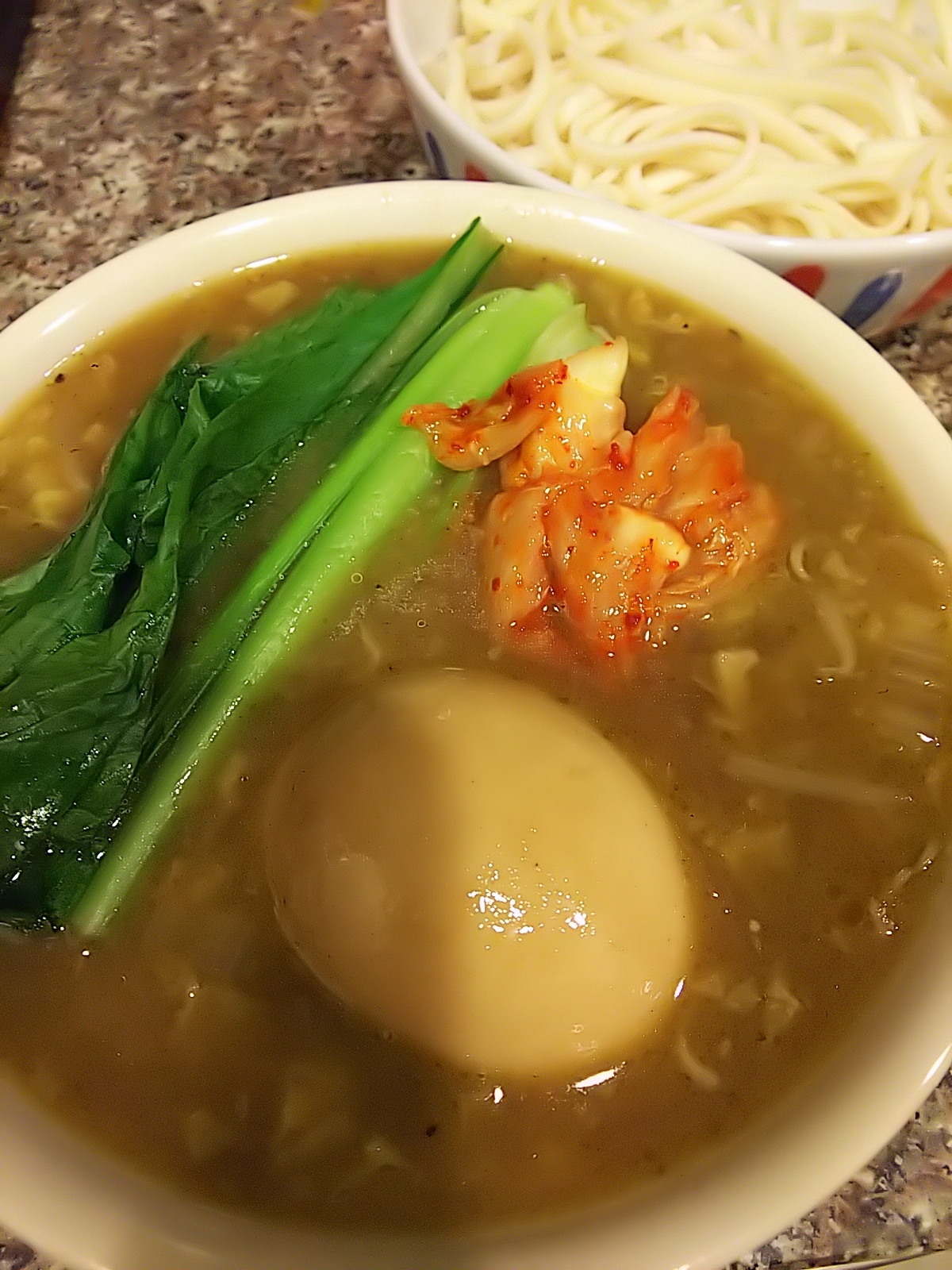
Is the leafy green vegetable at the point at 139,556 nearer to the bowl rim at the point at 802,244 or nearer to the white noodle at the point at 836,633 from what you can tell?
the bowl rim at the point at 802,244

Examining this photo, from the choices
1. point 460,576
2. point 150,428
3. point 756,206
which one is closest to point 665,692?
point 460,576

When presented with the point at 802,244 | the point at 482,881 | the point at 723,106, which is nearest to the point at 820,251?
the point at 802,244

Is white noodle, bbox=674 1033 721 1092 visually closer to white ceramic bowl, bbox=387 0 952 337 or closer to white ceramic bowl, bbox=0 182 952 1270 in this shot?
white ceramic bowl, bbox=0 182 952 1270

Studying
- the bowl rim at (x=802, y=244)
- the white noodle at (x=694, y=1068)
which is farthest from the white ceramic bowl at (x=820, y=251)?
the white noodle at (x=694, y=1068)

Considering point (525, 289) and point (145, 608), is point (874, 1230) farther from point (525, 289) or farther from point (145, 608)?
point (525, 289)

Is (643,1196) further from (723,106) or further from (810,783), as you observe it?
(723,106)

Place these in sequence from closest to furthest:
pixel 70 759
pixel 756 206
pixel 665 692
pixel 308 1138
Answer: pixel 308 1138
pixel 70 759
pixel 665 692
pixel 756 206
